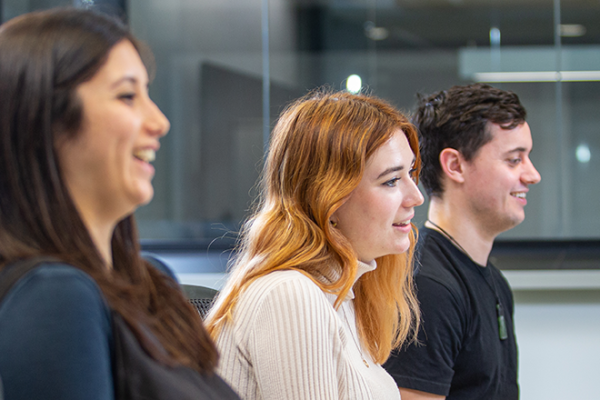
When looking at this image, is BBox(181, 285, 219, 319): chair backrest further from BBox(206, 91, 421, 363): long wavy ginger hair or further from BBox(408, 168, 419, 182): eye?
BBox(408, 168, 419, 182): eye

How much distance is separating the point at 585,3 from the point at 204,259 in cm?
257

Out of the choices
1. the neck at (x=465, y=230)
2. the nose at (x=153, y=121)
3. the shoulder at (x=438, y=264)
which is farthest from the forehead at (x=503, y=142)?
the nose at (x=153, y=121)

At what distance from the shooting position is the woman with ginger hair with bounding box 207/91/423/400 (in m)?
1.03

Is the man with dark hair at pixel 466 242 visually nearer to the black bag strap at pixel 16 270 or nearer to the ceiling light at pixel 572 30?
the black bag strap at pixel 16 270

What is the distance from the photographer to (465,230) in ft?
5.48

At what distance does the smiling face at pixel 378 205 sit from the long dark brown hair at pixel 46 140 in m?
0.66

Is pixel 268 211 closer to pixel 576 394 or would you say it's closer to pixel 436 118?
pixel 436 118

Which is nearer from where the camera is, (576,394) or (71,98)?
(71,98)

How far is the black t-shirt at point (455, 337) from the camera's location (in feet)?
4.52

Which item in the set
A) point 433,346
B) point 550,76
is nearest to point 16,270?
point 433,346

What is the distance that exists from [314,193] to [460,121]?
0.71 m

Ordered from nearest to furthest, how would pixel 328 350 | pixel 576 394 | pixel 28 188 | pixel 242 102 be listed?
pixel 28 188 < pixel 328 350 < pixel 576 394 < pixel 242 102

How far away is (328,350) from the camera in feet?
3.45

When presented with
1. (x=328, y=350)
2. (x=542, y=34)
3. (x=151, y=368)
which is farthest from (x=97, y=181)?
(x=542, y=34)
